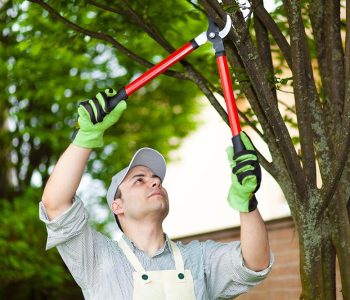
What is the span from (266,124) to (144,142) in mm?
7174

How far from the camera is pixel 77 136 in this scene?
2654 millimetres

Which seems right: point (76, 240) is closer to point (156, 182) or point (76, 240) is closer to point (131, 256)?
point (131, 256)

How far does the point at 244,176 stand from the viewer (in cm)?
248

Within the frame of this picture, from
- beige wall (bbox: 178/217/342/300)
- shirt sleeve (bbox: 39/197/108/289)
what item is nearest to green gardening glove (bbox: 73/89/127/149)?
shirt sleeve (bbox: 39/197/108/289)

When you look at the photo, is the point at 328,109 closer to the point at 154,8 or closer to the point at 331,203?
the point at 331,203

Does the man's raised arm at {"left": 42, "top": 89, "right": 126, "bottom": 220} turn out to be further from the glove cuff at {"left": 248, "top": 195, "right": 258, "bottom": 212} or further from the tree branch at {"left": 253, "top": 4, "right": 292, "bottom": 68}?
the tree branch at {"left": 253, "top": 4, "right": 292, "bottom": 68}

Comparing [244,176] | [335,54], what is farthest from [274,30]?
[244,176]

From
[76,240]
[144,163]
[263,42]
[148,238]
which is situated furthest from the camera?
[263,42]

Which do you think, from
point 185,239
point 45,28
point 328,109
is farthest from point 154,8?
point 185,239

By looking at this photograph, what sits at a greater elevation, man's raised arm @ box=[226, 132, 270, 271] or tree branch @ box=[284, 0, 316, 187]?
tree branch @ box=[284, 0, 316, 187]

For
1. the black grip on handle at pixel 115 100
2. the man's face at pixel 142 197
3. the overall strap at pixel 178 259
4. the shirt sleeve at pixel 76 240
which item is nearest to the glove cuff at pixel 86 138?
the black grip on handle at pixel 115 100

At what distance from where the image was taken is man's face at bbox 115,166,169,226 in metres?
2.99

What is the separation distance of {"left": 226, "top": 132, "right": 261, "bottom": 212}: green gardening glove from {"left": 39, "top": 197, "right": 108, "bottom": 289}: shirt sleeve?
1.81ft

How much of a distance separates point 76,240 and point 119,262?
200 millimetres
